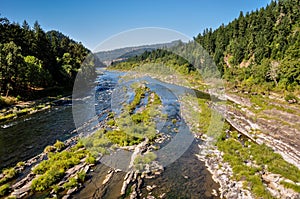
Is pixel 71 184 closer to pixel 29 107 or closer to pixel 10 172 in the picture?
pixel 10 172

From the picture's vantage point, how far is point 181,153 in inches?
848

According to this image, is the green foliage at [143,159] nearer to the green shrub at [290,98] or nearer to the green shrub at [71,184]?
the green shrub at [71,184]

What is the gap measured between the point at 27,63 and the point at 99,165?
111 ft

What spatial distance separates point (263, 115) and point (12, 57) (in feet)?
139

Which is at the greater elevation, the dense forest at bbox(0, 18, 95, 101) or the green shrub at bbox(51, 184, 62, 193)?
the dense forest at bbox(0, 18, 95, 101)

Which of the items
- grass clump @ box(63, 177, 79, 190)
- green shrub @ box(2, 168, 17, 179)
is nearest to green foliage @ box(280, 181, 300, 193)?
grass clump @ box(63, 177, 79, 190)

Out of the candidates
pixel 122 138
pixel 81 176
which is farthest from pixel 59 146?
pixel 81 176

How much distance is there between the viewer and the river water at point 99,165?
15.2 metres

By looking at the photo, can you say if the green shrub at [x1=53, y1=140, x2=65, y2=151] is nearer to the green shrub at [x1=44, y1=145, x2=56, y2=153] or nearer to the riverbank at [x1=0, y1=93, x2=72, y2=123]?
the green shrub at [x1=44, y1=145, x2=56, y2=153]

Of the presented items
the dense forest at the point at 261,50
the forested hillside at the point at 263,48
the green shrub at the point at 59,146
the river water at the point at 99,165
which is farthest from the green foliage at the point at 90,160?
the forested hillside at the point at 263,48

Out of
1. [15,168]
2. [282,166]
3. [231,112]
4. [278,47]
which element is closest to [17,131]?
[15,168]

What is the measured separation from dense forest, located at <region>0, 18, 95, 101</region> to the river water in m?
10.5

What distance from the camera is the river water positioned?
49.9 feet

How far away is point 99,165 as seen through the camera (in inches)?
722
